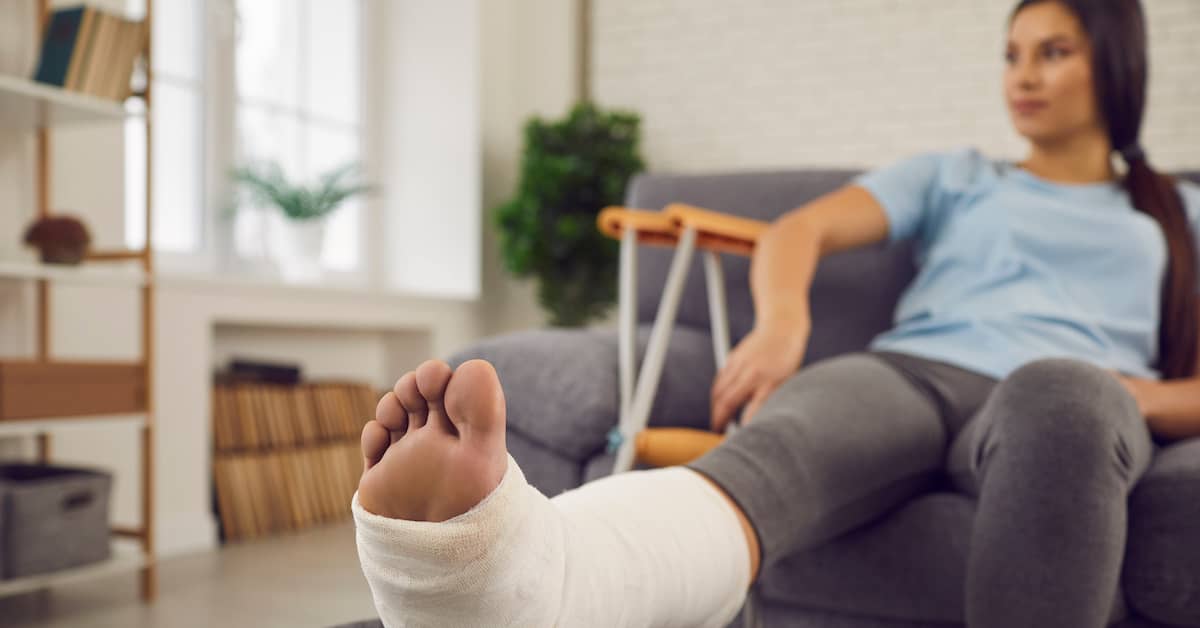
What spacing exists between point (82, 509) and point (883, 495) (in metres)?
1.78

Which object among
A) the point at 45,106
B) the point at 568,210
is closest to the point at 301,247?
the point at 568,210

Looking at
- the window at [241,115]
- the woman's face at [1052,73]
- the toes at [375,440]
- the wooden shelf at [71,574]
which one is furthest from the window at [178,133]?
the toes at [375,440]

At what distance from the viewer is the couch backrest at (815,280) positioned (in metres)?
1.85

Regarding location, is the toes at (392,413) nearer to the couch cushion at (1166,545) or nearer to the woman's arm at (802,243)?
the woman's arm at (802,243)

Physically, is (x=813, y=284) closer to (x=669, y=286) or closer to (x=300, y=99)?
(x=669, y=286)

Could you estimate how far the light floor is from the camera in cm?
220

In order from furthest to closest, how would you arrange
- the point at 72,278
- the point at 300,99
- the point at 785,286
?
the point at 300,99 → the point at 72,278 → the point at 785,286

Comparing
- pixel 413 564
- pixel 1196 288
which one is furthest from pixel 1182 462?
pixel 413 564

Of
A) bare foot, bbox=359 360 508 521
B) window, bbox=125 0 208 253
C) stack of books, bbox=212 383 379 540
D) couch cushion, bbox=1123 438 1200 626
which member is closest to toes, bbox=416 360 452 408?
bare foot, bbox=359 360 508 521

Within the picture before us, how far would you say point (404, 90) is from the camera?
4.52 metres

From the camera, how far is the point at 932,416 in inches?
49.7

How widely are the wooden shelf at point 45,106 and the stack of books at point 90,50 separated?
0.10 feet

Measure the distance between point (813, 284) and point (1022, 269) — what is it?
0.42 metres

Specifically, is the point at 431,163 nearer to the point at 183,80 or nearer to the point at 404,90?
the point at 404,90
